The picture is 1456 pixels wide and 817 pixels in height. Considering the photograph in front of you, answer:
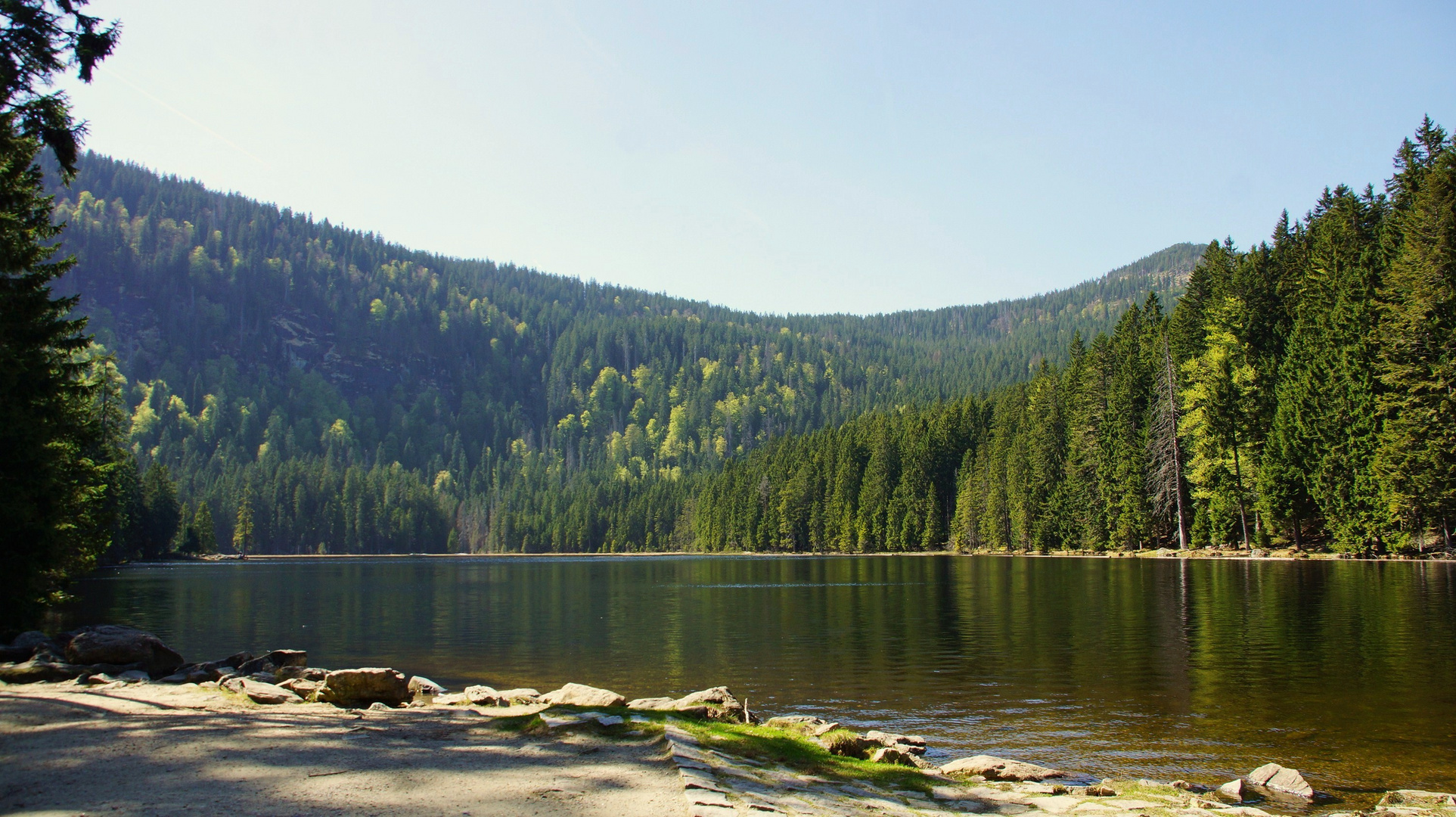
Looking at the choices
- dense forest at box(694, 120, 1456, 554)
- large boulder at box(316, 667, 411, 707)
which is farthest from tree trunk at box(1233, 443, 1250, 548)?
large boulder at box(316, 667, 411, 707)

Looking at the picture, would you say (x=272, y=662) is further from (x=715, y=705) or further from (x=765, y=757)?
(x=765, y=757)

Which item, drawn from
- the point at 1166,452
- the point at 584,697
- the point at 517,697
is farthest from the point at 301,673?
the point at 1166,452

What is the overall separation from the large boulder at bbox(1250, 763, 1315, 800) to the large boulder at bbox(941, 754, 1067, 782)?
9.80 ft

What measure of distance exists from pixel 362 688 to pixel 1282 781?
17099mm

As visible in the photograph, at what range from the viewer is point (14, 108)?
16.8 metres

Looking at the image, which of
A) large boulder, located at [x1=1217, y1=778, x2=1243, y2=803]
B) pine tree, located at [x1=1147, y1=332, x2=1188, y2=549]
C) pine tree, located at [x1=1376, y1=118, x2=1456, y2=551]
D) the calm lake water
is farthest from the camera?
pine tree, located at [x1=1147, y1=332, x2=1188, y2=549]

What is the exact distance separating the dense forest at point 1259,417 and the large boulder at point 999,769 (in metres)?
51.2

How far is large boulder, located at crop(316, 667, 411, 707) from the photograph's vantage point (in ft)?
61.2

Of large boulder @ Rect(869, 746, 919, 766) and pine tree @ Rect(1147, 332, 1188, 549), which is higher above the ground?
pine tree @ Rect(1147, 332, 1188, 549)

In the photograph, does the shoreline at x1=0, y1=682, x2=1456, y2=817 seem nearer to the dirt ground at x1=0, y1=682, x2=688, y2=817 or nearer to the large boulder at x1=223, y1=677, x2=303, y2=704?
the dirt ground at x1=0, y1=682, x2=688, y2=817

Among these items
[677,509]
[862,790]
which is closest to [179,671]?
[862,790]

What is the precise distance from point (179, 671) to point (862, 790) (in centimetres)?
1910

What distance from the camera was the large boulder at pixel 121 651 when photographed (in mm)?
22562

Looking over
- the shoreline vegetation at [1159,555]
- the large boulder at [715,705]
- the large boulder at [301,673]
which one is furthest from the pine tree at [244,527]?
the large boulder at [715,705]
